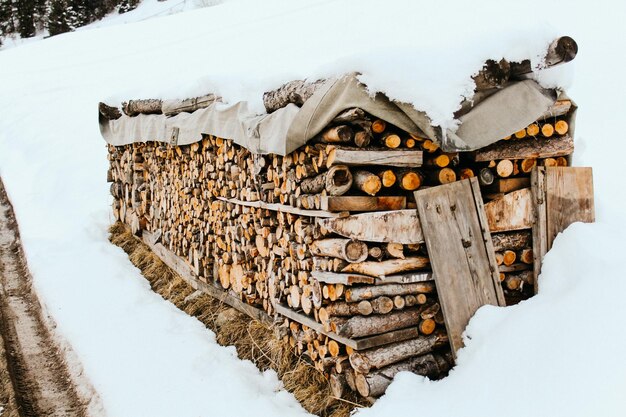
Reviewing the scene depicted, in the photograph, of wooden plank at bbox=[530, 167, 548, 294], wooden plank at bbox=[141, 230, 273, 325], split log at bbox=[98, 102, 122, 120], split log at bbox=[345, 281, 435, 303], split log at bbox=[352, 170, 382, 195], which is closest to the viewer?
split log at bbox=[352, 170, 382, 195]

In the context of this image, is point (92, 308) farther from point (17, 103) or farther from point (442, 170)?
point (17, 103)

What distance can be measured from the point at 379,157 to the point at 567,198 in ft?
5.60

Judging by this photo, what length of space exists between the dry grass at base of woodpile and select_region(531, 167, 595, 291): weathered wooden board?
6.54 feet

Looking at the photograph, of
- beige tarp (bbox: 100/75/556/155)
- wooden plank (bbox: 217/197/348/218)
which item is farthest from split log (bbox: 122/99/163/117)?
beige tarp (bbox: 100/75/556/155)

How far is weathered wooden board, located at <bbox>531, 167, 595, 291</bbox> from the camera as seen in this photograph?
476cm

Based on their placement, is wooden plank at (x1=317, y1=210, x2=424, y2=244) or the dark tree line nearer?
wooden plank at (x1=317, y1=210, x2=424, y2=244)

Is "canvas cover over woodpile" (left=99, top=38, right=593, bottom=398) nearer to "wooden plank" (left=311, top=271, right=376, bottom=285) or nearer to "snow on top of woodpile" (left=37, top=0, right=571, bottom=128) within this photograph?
"wooden plank" (left=311, top=271, right=376, bottom=285)

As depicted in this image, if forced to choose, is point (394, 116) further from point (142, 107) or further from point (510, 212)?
point (142, 107)

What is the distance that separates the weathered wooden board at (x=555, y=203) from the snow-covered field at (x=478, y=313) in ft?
0.40

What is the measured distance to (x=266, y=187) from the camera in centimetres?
557

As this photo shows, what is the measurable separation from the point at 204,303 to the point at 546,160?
428cm

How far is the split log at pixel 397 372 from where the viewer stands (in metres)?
4.41

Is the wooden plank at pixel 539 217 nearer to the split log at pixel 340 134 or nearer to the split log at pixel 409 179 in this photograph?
the split log at pixel 409 179

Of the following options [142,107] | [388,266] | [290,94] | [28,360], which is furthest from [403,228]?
[142,107]
